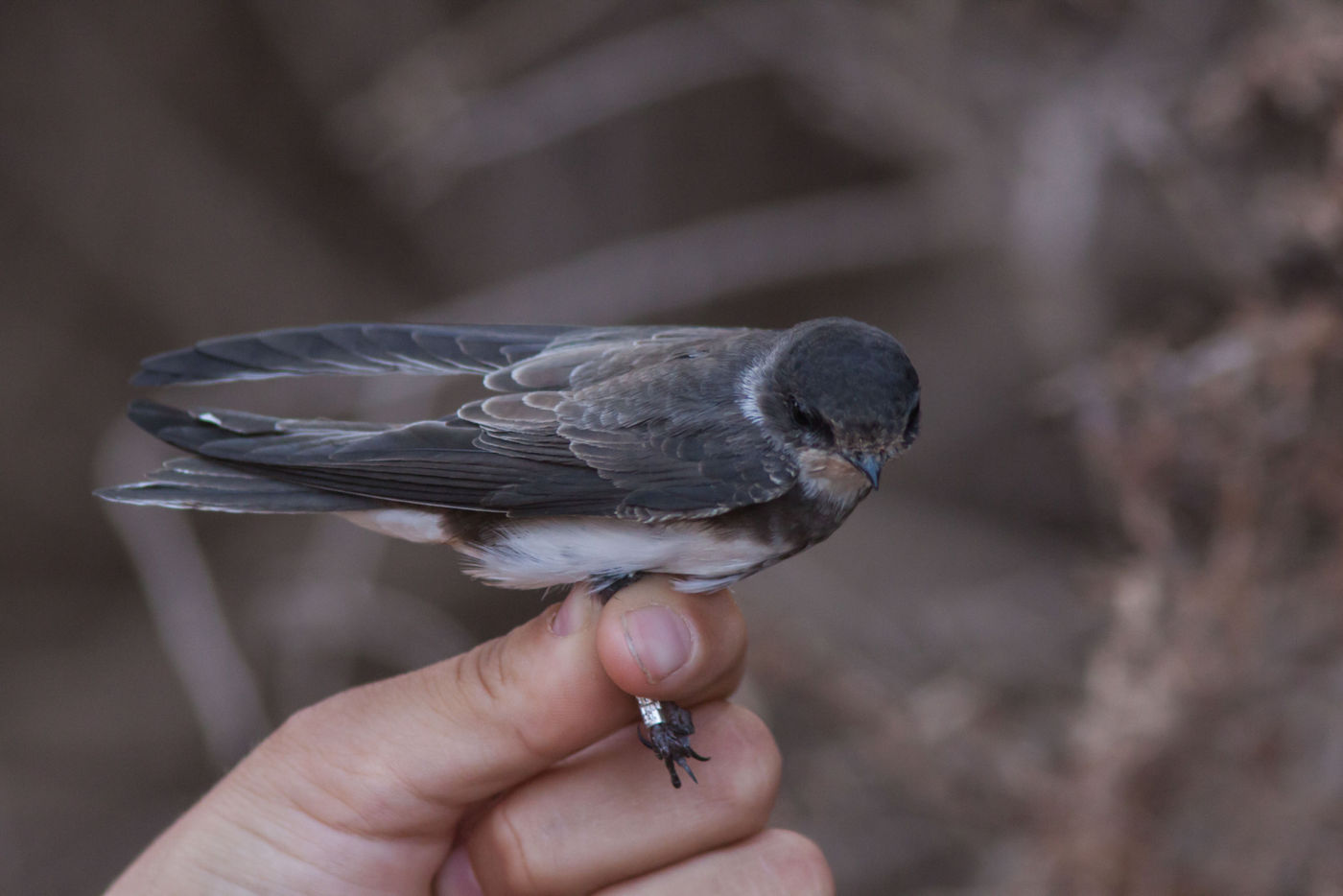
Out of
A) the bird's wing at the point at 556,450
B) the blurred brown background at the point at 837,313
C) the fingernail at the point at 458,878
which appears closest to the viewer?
the bird's wing at the point at 556,450

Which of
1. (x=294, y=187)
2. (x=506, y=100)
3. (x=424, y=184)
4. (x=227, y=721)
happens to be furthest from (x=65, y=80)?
(x=227, y=721)


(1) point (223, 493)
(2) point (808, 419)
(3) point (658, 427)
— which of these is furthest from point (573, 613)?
(1) point (223, 493)

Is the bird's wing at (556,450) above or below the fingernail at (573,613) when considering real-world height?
above

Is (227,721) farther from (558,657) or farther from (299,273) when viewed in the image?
(299,273)

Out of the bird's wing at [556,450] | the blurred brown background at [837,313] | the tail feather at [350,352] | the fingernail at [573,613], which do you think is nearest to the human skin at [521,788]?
the fingernail at [573,613]

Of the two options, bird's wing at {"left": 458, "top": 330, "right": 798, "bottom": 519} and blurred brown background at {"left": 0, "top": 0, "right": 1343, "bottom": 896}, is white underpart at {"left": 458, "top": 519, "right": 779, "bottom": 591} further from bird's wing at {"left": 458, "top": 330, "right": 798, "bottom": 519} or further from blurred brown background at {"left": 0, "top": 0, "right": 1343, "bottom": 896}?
blurred brown background at {"left": 0, "top": 0, "right": 1343, "bottom": 896}

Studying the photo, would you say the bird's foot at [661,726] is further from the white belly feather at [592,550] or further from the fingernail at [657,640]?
the fingernail at [657,640]

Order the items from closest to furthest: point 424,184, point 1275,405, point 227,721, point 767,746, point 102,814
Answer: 1. point 767,746
2. point 1275,405
3. point 227,721
4. point 424,184
5. point 102,814
